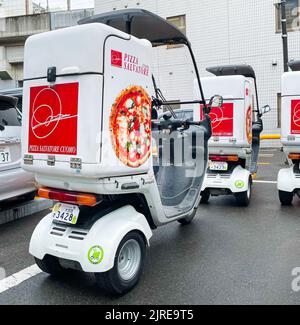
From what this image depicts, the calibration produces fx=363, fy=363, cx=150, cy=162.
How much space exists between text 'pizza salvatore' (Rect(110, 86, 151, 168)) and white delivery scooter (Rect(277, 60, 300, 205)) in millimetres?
3112

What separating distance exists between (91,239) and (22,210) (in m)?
2.94

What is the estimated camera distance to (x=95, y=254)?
9.18ft

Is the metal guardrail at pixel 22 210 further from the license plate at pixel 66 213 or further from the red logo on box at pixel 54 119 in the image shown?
the red logo on box at pixel 54 119

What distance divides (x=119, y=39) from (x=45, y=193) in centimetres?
145

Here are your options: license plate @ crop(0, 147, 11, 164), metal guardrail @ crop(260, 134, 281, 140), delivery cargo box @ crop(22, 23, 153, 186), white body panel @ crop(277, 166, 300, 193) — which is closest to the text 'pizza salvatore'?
delivery cargo box @ crop(22, 23, 153, 186)

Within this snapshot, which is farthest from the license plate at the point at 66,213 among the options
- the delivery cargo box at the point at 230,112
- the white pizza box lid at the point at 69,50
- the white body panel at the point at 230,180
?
the delivery cargo box at the point at 230,112

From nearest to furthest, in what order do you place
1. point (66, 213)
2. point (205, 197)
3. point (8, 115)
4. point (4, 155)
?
point (66, 213) < point (4, 155) < point (8, 115) < point (205, 197)

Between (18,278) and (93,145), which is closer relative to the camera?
(93,145)

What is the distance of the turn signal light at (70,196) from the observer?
2.88 metres

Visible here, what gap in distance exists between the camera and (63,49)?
2.79 m

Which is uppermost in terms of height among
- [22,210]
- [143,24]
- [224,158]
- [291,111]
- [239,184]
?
[143,24]

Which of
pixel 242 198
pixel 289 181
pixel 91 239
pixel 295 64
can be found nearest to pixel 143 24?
pixel 91 239

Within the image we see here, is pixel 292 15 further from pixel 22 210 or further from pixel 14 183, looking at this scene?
pixel 14 183

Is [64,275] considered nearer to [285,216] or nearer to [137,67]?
[137,67]
